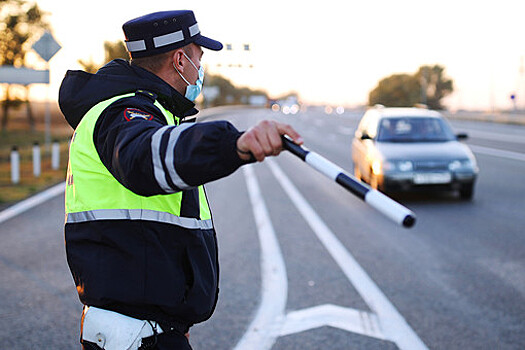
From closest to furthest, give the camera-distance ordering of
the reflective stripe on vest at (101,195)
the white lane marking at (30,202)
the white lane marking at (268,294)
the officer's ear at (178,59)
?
the reflective stripe on vest at (101,195) → the officer's ear at (178,59) → the white lane marking at (268,294) → the white lane marking at (30,202)

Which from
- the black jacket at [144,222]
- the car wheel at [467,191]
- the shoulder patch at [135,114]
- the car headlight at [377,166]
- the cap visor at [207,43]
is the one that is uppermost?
the cap visor at [207,43]

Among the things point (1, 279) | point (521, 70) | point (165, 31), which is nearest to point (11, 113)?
point (521, 70)

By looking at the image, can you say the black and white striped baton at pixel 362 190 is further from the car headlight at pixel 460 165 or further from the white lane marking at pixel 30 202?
the car headlight at pixel 460 165

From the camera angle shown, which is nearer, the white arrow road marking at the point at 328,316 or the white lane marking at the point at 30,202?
the white arrow road marking at the point at 328,316

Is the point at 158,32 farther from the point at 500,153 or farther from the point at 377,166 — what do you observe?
the point at 500,153

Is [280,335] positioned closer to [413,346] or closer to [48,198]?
[413,346]

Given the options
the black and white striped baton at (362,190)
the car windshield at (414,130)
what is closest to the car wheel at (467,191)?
the car windshield at (414,130)

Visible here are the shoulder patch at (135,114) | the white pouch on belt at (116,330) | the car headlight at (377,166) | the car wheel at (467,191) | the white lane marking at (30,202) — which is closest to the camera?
the shoulder patch at (135,114)

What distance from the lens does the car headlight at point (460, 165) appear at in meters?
10.2

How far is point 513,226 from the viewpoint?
8258 mm

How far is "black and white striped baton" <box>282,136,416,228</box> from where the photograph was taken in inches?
54.6

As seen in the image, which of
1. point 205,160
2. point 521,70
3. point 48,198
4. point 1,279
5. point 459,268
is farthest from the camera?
point 521,70

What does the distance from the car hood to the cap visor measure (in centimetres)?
853

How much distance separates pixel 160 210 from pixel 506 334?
11.2 feet
